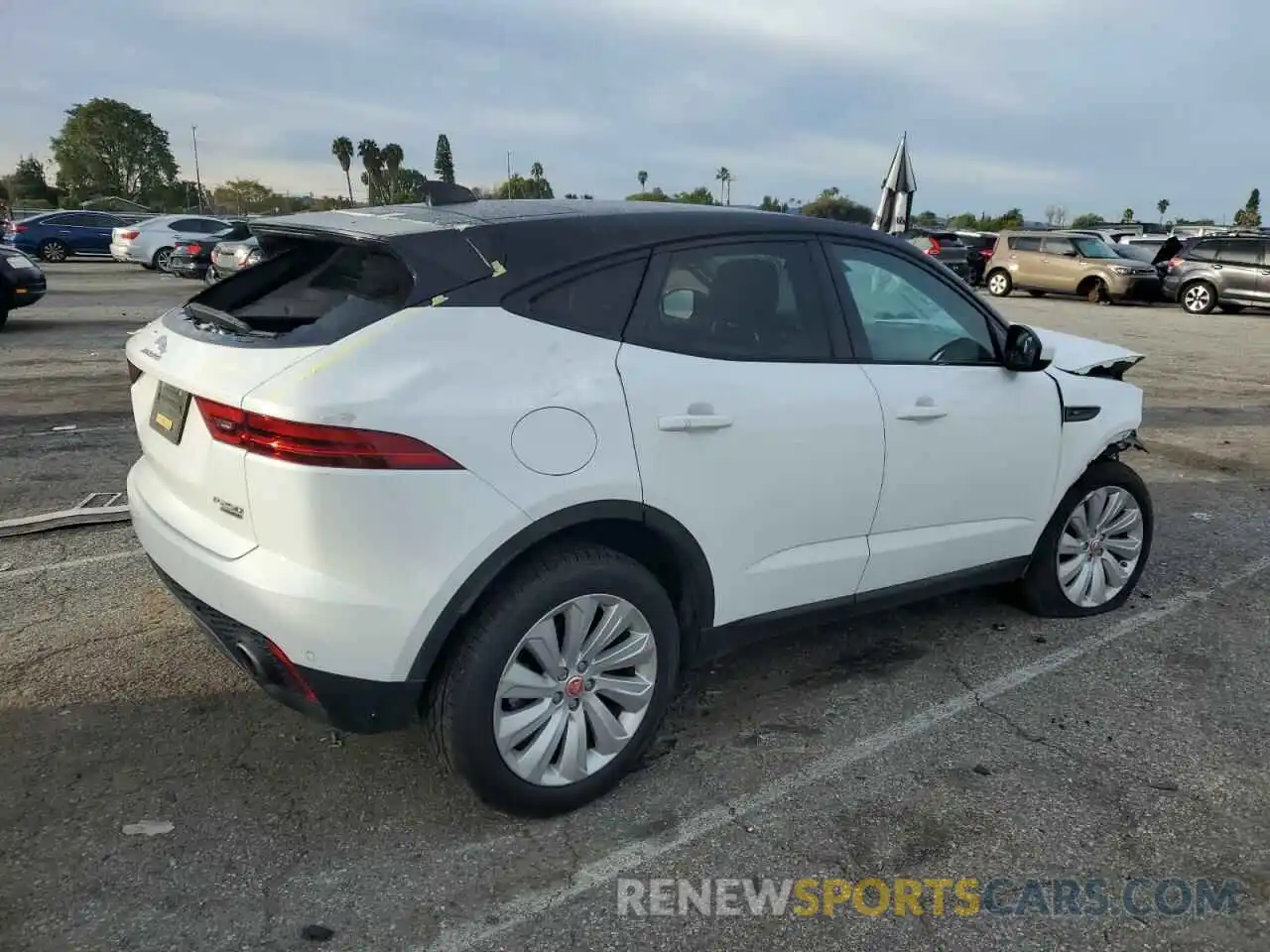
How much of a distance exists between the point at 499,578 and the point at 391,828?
0.80m

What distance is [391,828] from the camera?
8.89 feet

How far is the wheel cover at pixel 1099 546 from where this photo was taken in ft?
13.8

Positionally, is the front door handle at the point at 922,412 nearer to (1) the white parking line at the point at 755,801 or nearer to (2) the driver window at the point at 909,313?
(2) the driver window at the point at 909,313

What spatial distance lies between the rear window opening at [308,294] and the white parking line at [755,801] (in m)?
1.52

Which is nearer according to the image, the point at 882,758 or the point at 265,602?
the point at 265,602

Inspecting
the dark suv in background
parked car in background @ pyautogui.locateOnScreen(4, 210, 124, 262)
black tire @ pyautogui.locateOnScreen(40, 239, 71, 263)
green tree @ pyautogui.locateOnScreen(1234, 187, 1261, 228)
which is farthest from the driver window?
green tree @ pyautogui.locateOnScreen(1234, 187, 1261, 228)

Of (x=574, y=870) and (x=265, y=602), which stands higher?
(x=265, y=602)

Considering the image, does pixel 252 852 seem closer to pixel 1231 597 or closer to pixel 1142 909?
pixel 1142 909

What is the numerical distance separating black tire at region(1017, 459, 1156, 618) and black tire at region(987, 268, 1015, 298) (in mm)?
21362

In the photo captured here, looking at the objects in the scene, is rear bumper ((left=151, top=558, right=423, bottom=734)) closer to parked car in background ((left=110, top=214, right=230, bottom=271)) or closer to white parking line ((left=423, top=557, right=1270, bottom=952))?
white parking line ((left=423, top=557, right=1270, bottom=952))

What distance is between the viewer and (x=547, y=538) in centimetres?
263

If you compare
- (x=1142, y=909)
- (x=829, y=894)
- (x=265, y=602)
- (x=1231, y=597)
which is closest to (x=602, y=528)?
(x=265, y=602)

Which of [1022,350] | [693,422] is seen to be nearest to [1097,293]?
[1022,350]

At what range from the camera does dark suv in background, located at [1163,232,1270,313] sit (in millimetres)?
20000
